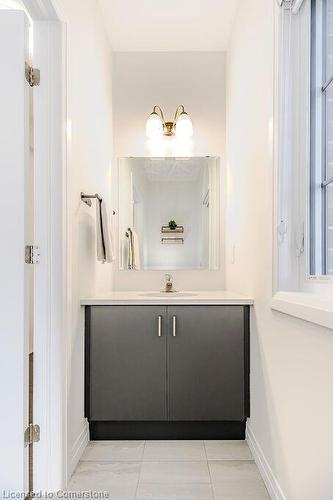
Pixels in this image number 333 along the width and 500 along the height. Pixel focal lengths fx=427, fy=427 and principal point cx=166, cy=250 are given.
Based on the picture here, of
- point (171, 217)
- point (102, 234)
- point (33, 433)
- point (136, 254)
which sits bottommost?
point (33, 433)

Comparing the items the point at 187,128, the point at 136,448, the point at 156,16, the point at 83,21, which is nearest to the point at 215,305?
the point at 136,448

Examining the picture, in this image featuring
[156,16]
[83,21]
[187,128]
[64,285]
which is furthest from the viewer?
[187,128]

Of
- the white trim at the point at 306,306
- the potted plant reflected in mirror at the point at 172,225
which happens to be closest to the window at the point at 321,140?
the white trim at the point at 306,306

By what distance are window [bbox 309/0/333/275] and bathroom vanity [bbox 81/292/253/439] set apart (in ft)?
2.72

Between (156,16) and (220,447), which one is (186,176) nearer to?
(156,16)

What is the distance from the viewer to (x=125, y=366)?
238cm

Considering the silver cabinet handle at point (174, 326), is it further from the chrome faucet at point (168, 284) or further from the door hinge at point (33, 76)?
the door hinge at point (33, 76)

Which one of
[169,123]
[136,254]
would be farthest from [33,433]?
[169,123]

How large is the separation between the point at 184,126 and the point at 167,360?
1738 mm

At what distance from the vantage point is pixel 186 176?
3.25 m

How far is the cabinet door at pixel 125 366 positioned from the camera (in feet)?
7.79

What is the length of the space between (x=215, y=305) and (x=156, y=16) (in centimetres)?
193

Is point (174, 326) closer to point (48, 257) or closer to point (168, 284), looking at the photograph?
point (168, 284)

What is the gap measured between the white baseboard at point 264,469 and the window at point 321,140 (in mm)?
885
